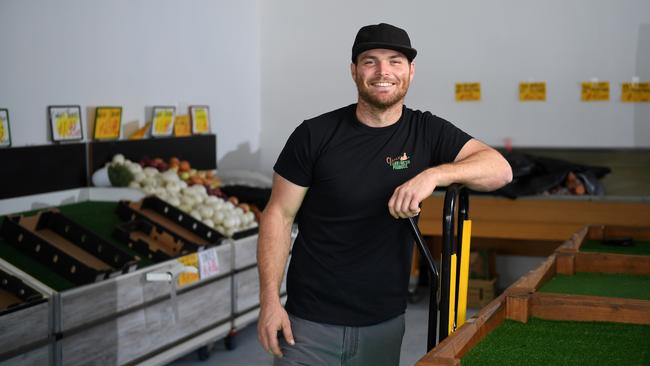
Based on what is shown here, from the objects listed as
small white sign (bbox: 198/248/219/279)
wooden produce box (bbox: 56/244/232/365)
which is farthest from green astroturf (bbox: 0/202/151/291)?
small white sign (bbox: 198/248/219/279)

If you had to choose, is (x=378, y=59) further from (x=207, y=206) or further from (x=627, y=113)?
(x=627, y=113)

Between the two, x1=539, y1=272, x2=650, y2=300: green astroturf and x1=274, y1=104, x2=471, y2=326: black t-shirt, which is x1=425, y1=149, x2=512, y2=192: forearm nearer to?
x1=274, y1=104, x2=471, y2=326: black t-shirt

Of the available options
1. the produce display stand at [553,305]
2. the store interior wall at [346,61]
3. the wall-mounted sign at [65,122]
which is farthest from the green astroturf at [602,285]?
the store interior wall at [346,61]

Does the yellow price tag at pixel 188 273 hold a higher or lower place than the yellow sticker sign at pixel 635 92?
lower

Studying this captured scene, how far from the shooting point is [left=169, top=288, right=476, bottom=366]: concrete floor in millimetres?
5012

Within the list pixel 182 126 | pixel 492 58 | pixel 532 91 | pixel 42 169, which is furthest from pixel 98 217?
pixel 532 91

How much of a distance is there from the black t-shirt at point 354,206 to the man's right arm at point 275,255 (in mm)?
43

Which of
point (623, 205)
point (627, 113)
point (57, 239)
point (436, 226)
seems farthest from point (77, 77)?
point (627, 113)

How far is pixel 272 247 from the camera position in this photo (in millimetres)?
2590

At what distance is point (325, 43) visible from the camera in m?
7.57

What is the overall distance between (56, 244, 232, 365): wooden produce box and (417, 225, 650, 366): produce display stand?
6.23 feet

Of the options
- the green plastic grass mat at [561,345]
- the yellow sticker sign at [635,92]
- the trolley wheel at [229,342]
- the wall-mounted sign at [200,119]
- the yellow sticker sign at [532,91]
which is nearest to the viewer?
the green plastic grass mat at [561,345]

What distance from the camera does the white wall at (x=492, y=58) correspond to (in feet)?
22.5

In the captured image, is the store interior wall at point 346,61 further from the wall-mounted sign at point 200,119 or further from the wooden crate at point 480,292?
the wooden crate at point 480,292
